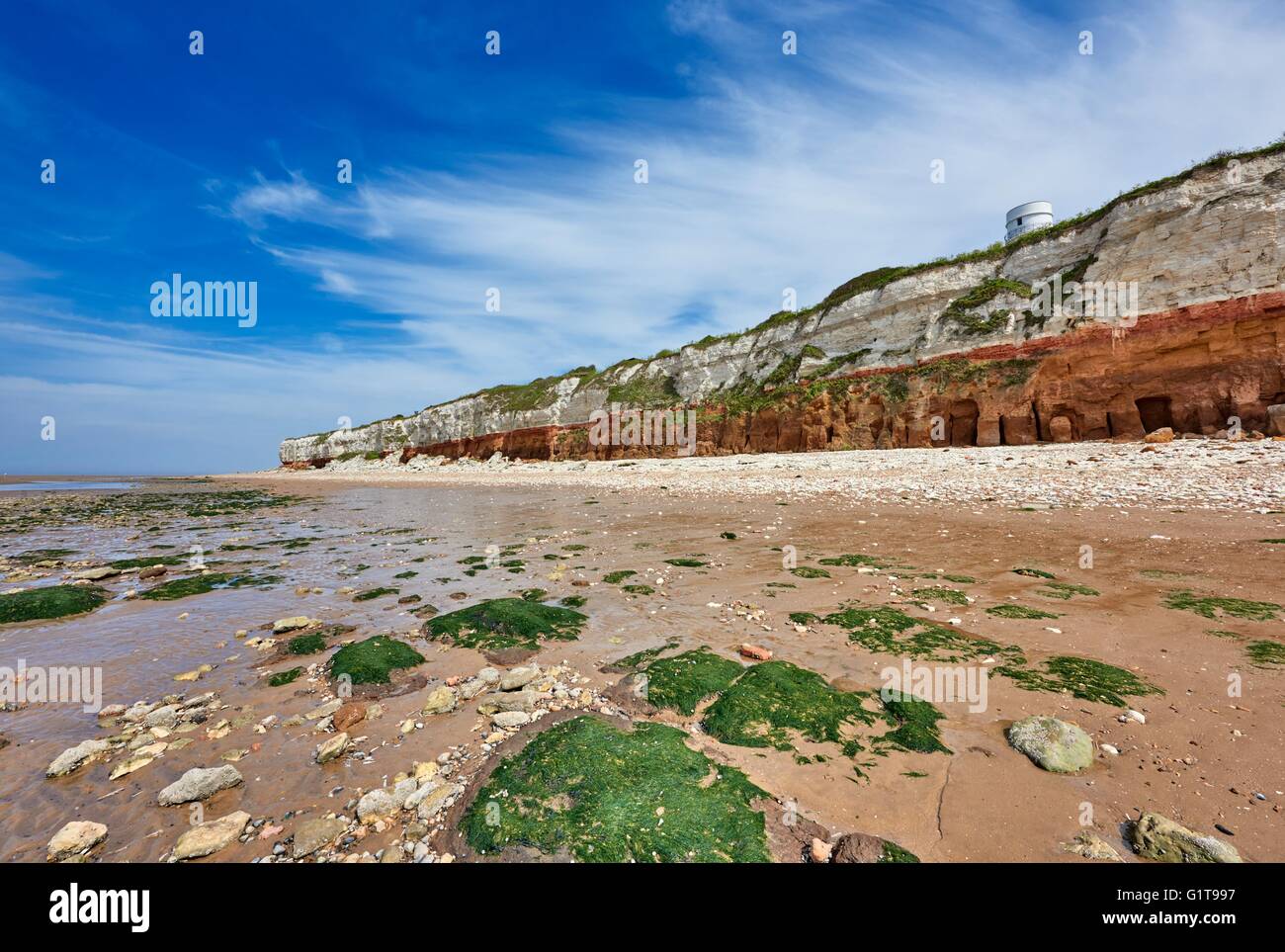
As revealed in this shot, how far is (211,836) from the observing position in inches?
128

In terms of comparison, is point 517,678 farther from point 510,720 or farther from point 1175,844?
point 1175,844

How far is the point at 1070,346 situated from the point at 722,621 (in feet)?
109

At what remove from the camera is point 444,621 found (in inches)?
289

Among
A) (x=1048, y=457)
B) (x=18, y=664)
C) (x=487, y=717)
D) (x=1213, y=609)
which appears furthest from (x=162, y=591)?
(x=1048, y=457)

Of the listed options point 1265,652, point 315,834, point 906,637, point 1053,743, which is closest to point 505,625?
point 315,834

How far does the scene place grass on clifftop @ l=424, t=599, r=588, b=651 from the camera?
264 inches

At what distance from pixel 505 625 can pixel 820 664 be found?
4.28m

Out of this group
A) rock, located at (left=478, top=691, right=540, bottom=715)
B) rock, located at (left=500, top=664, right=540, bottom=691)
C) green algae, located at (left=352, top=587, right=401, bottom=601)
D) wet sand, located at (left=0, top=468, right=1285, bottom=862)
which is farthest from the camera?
green algae, located at (left=352, top=587, right=401, bottom=601)

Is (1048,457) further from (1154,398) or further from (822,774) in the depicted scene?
(822,774)

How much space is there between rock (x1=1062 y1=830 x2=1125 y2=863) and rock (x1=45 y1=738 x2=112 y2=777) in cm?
754

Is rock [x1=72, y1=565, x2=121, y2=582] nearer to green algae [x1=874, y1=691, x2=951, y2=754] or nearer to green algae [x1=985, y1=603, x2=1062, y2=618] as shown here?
green algae [x1=874, y1=691, x2=951, y2=754]

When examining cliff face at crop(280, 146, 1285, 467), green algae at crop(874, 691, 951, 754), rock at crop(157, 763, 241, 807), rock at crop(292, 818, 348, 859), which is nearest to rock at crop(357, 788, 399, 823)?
rock at crop(292, 818, 348, 859)

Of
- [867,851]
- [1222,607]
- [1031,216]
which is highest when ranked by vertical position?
[1031,216]

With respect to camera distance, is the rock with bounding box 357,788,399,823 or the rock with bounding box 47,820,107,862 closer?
the rock with bounding box 47,820,107,862
